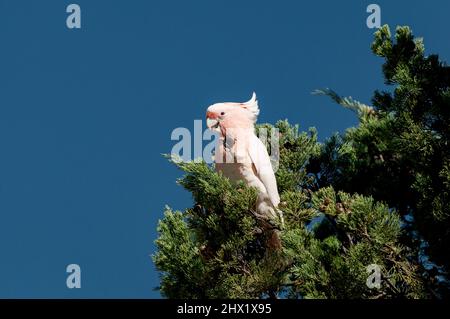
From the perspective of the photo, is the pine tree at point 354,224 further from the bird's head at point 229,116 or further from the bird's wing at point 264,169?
the bird's head at point 229,116

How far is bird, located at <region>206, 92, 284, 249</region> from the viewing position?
32.7ft

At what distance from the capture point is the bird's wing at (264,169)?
32.9 feet

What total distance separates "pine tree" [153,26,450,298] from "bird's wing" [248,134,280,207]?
37 cm

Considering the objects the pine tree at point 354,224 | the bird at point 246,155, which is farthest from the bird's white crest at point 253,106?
the pine tree at point 354,224

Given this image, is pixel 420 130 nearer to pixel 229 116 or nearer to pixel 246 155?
pixel 246 155

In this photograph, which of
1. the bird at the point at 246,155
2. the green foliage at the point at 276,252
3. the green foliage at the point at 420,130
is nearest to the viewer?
the green foliage at the point at 276,252

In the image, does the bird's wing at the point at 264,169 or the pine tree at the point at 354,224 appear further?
the bird's wing at the point at 264,169

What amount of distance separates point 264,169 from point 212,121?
96 cm

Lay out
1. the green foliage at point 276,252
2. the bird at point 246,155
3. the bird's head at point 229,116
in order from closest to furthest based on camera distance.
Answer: the green foliage at point 276,252 < the bird at point 246,155 < the bird's head at point 229,116

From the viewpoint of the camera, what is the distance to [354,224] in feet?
27.0

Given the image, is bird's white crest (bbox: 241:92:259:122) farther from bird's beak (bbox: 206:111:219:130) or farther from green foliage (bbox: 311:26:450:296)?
green foliage (bbox: 311:26:450:296)

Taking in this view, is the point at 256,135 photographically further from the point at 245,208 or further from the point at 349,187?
the point at 245,208

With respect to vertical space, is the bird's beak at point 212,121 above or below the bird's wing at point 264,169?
above

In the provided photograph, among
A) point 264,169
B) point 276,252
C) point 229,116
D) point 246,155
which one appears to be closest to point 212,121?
point 229,116
